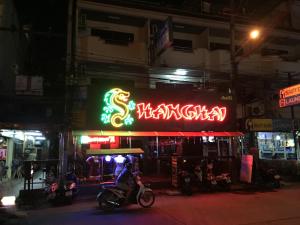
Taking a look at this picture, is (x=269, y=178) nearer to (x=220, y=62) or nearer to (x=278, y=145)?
(x=278, y=145)

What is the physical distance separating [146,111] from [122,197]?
6.43 metres

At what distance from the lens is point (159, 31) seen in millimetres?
17922

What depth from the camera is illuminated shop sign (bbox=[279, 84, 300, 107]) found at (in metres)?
16.3

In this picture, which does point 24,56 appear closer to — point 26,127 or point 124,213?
point 26,127

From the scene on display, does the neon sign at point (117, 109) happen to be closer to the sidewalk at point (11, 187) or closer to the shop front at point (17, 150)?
the shop front at point (17, 150)

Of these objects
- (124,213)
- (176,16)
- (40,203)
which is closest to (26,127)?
(40,203)

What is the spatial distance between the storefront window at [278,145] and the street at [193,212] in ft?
32.5

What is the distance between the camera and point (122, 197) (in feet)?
34.8

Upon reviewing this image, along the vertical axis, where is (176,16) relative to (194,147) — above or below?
above

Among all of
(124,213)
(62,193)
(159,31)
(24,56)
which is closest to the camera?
(124,213)

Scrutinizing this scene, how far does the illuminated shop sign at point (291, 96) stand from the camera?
16.3 meters

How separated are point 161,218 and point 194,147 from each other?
33.6ft

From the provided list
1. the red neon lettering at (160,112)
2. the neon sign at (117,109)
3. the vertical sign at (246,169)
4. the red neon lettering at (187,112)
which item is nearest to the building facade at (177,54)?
the neon sign at (117,109)

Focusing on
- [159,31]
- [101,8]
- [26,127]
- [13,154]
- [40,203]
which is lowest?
[40,203]
